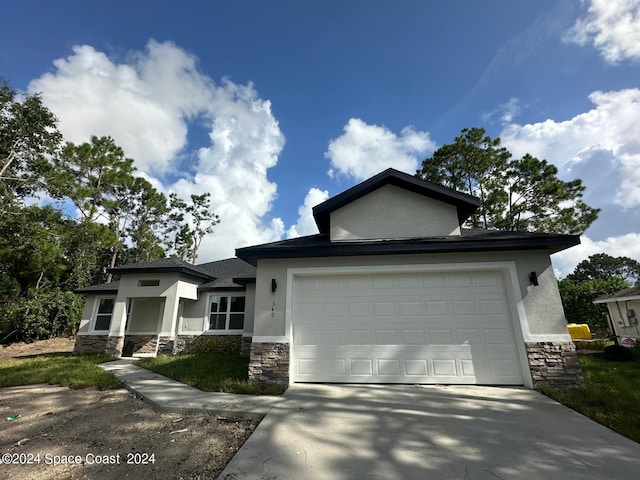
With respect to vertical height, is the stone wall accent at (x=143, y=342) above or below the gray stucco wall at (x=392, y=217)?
below

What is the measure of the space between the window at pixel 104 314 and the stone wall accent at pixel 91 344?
0.45 meters

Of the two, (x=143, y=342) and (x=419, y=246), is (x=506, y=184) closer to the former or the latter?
(x=419, y=246)

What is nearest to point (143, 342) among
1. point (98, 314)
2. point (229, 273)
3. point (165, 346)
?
point (165, 346)

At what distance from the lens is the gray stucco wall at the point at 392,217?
7.23 metres

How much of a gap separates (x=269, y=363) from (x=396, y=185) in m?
5.78

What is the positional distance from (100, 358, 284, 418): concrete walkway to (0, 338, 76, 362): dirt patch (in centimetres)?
1214

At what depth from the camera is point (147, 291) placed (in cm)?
1191

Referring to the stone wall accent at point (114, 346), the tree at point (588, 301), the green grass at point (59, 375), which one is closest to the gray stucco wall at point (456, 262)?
the green grass at point (59, 375)

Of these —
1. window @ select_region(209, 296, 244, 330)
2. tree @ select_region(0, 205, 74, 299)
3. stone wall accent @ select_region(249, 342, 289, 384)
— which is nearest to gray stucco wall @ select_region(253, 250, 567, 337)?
stone wall accent @ select_region(249, 342, 289, 384)

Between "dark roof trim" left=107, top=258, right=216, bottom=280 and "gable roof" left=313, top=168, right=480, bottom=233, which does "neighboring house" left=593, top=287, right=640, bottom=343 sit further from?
"dark roof trim" left=107, top=258, right=216, bottom=280

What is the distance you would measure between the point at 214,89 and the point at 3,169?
15945 mm

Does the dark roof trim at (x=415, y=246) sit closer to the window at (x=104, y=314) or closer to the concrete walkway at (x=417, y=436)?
the concrete walkway at (x=417, y=436)

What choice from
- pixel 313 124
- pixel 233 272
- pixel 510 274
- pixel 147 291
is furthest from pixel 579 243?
pixel 147 291

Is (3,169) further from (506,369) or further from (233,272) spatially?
(506,369)
